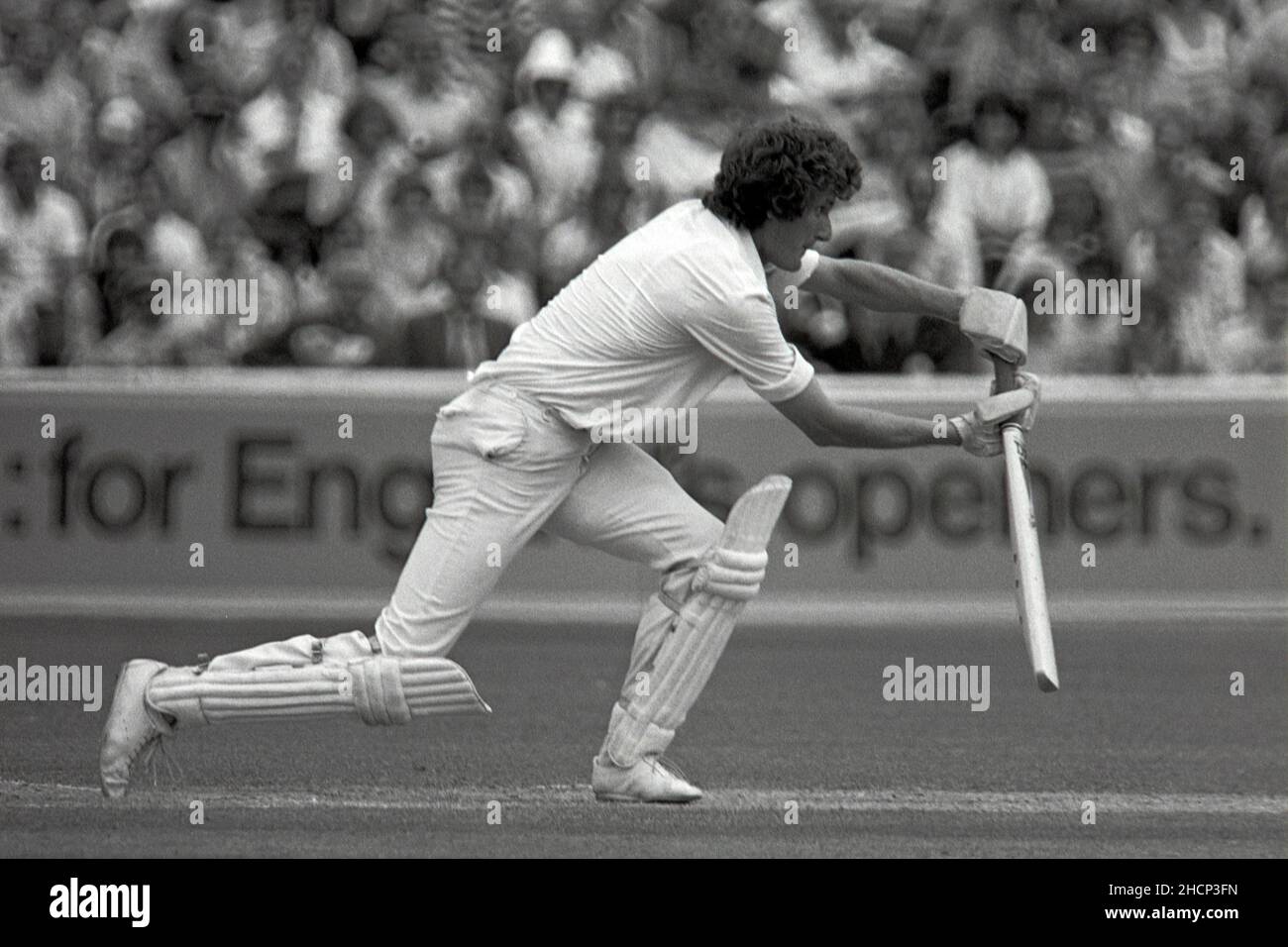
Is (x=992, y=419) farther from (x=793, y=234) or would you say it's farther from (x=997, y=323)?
(x=793, y=234)

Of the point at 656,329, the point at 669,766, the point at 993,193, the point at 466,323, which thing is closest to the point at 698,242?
the point at 656,329

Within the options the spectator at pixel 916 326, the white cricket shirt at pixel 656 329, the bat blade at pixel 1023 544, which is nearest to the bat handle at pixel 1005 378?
the bat blade at pixel 1023 544

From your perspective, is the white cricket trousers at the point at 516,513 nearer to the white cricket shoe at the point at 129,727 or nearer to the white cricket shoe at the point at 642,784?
the white cricket shoe at the point at 642,784

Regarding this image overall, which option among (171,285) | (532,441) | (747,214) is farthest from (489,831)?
(171,285)

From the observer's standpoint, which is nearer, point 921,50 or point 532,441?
point 532,441

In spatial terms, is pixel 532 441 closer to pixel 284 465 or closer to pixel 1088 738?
pixel 1088 738
